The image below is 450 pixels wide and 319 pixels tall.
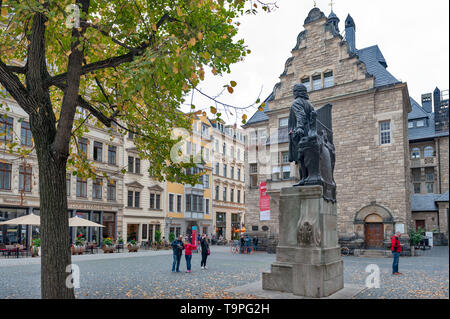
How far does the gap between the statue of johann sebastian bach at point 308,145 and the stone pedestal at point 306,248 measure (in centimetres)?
48

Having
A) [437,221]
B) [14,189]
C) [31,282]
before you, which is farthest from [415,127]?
[31,282]

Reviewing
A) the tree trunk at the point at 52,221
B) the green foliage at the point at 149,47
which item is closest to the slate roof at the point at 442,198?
the green foliage at the point at 149,47

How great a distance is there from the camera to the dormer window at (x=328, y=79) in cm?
3291

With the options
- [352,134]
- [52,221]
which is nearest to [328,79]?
[352,134]

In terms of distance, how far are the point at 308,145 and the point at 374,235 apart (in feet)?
72.1

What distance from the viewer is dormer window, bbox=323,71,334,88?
3291 cm

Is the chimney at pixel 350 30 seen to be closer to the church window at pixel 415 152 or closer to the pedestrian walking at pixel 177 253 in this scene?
the church window at pixel 415 152

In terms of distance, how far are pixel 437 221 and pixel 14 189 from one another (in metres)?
44.0

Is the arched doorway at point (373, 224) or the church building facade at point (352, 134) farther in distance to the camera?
the church building facade at point (352, 134)

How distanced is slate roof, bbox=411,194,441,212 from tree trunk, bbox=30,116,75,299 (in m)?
48.8

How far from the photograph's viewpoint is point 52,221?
278 inches

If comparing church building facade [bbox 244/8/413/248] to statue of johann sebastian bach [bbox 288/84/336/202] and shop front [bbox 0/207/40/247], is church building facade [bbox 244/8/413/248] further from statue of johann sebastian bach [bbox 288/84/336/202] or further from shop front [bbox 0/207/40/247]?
statue of johann sebastian bach [bbox 288/84/336/202]

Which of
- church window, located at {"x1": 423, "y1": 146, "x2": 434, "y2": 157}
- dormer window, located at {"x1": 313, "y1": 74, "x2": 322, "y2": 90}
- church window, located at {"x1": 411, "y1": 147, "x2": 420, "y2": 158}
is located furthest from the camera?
church window, located at {"x1": 411, "y1": 147, "x2": 420, "y2": 158}

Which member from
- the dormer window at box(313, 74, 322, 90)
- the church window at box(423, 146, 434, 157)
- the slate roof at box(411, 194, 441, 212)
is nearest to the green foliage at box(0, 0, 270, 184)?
the dormer window at box(313, 74, 322, 90)
